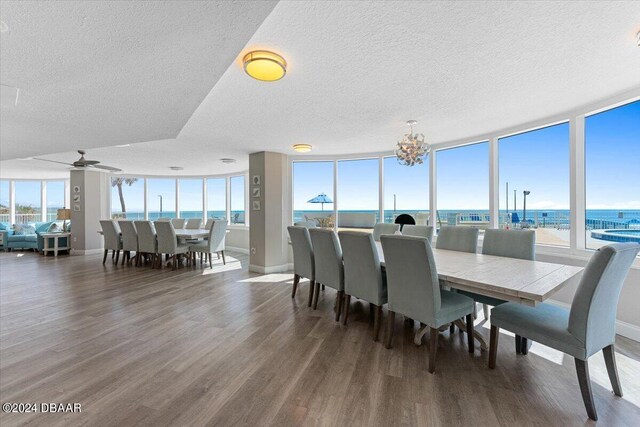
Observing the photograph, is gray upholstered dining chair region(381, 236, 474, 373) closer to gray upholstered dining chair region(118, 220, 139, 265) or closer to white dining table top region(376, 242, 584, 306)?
white dining table top region(376, 242, 584, 306)

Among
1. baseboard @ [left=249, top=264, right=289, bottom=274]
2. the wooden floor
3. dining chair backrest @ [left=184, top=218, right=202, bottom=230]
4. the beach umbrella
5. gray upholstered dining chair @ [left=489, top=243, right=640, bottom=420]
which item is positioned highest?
the beach umbrella

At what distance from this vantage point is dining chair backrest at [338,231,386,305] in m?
2.64

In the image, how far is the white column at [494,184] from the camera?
14.1 ft

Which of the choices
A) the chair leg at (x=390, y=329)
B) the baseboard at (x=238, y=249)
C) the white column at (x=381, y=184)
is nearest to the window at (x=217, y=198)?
the baseboard at (x=238, y=249)

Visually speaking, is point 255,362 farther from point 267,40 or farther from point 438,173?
point 438,173

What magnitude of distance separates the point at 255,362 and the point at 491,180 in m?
4.18

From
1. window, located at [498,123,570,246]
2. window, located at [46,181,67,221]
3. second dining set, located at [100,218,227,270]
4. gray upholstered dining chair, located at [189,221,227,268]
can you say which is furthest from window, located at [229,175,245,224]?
window, located at [498,123,570,246]

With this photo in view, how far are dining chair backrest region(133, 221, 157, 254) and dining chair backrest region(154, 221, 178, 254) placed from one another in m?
0.19

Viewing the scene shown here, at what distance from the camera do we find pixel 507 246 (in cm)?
305

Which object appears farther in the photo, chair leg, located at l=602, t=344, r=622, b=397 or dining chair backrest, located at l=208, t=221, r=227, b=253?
dining chair backrest, located at l=208, t=221, r=227, b=253

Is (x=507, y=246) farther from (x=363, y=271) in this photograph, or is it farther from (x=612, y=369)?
(x=363, y=271)

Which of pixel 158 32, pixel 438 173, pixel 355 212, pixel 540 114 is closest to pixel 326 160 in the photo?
pixel 355 212

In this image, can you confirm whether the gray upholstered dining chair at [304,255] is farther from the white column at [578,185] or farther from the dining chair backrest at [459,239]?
the white column at [578,185]

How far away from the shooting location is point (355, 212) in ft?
20.4
